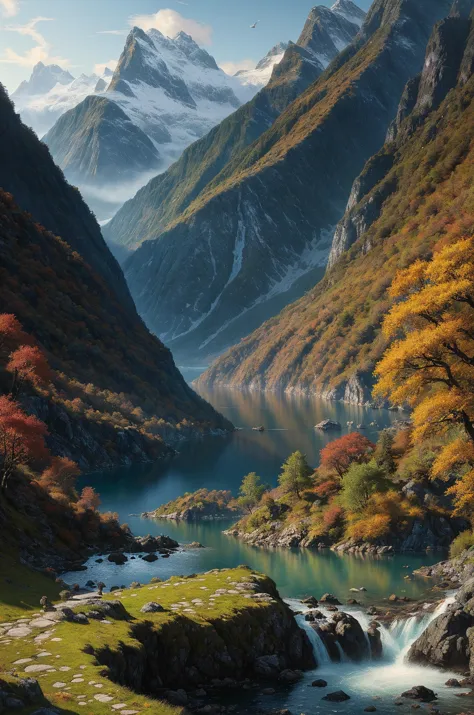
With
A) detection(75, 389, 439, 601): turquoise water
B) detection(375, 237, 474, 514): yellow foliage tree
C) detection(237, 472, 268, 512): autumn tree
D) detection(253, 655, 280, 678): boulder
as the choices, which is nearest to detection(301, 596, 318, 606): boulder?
detection(75, 389, 439, 601): turquoise water

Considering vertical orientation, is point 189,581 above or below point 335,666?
above

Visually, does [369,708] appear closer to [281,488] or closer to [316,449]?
[281,488]

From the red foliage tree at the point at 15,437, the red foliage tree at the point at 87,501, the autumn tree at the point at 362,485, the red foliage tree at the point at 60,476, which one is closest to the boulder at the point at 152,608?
the red foliage tree at the point at 15,437

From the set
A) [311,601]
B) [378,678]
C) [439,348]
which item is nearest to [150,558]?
[311,601]

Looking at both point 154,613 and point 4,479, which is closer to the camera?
point 154,613

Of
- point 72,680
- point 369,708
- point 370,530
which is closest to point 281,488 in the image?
point 370,530

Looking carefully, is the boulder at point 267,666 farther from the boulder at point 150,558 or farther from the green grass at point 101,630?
the boulder at point 150,558

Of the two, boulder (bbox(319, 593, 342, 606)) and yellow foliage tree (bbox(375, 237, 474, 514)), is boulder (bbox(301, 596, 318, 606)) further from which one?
yellow foliage tree (bbox(375, 237, 474, 514))
